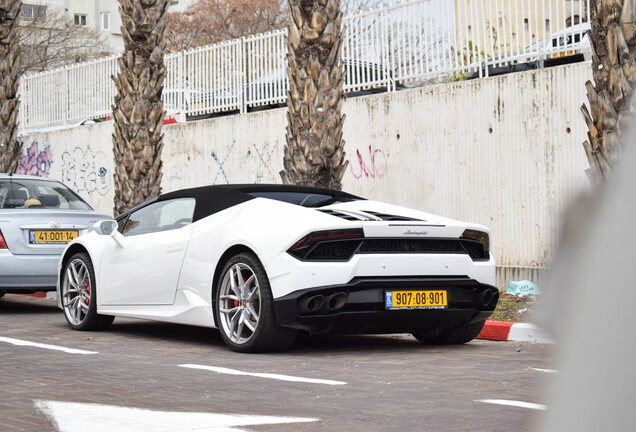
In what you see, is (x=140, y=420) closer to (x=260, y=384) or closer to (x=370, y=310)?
(x=260, y=384)

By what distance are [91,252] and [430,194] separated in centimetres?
559

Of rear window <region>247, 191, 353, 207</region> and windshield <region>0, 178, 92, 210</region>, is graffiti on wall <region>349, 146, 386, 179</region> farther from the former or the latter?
rear window <region>247, 191, 353, 207</region>

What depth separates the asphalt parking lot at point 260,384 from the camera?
4691 millimetres

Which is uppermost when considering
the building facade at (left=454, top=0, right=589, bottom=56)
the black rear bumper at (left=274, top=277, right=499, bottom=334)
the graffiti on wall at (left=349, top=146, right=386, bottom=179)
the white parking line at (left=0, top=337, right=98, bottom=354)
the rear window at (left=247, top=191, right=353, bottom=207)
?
the building facade at (left=454, top=0, right=589, bottom=56)

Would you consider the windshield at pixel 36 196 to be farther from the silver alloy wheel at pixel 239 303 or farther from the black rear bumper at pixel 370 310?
the black rear bumper at pixel 370 310

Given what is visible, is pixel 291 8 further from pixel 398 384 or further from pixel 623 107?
pixel 398 384

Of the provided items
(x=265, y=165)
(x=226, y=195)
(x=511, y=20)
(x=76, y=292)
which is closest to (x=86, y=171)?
(x=265, y=165)

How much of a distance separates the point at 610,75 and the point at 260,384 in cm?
458

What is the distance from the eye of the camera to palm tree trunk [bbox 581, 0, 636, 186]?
27.6 feet

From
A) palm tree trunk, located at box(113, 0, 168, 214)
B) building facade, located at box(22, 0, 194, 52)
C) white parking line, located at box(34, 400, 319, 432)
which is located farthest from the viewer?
building facade, located at box(22, 0, 194, 52)

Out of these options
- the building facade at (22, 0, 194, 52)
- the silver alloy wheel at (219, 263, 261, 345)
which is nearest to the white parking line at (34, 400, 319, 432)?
the silver alloy wheel at (219, 263, 261, 345)

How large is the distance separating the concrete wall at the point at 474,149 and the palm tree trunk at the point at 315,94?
1.99m

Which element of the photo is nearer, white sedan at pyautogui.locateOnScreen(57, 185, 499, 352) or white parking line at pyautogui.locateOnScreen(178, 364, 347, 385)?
white parking line at pyautogui.locateOnScreen(178, 364, 347, 385)

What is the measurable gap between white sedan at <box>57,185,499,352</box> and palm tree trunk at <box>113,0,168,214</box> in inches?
254
